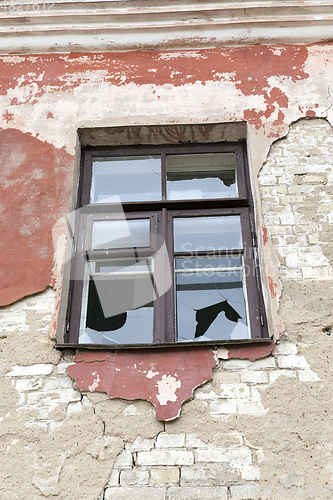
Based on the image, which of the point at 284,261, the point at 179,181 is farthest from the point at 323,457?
the point at 179,181

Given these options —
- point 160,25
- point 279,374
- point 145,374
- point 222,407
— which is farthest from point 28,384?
point 160,25

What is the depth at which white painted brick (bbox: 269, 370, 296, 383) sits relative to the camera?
286 cm

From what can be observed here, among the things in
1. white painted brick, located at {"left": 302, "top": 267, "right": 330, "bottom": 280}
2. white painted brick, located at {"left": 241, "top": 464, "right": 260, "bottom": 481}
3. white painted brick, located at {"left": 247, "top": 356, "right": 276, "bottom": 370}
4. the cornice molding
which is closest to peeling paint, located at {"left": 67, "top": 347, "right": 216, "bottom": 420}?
white painted brick, located at {"left": 247, "top": 356, "right": 276, "bottom": 370}

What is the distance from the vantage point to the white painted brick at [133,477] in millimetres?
2592

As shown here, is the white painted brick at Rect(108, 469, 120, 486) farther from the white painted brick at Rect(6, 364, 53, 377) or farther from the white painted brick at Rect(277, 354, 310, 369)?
the white painted brick at Rect(277, 354, 310, 369)

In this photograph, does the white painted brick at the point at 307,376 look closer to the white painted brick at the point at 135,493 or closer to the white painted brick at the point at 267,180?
the white painted brick at the point at 135,493

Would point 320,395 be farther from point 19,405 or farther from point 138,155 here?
point 138,155

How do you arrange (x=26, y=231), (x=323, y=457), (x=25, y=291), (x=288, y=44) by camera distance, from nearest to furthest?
(x=323, y=457)
(x=25, y=291)
(x=26, y=231)
(x=288, y=44)

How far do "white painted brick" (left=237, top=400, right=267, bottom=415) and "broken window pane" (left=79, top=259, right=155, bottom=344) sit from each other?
73cm

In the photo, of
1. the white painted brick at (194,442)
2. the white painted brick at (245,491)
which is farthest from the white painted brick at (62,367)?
the white painted brick at (245,491)

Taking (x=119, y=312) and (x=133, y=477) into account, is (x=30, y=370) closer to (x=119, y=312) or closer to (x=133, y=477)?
(x=119, y=312)

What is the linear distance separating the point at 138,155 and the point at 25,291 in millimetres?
1475

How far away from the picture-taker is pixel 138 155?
4.05 m

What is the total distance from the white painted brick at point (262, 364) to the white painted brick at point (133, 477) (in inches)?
32.3
